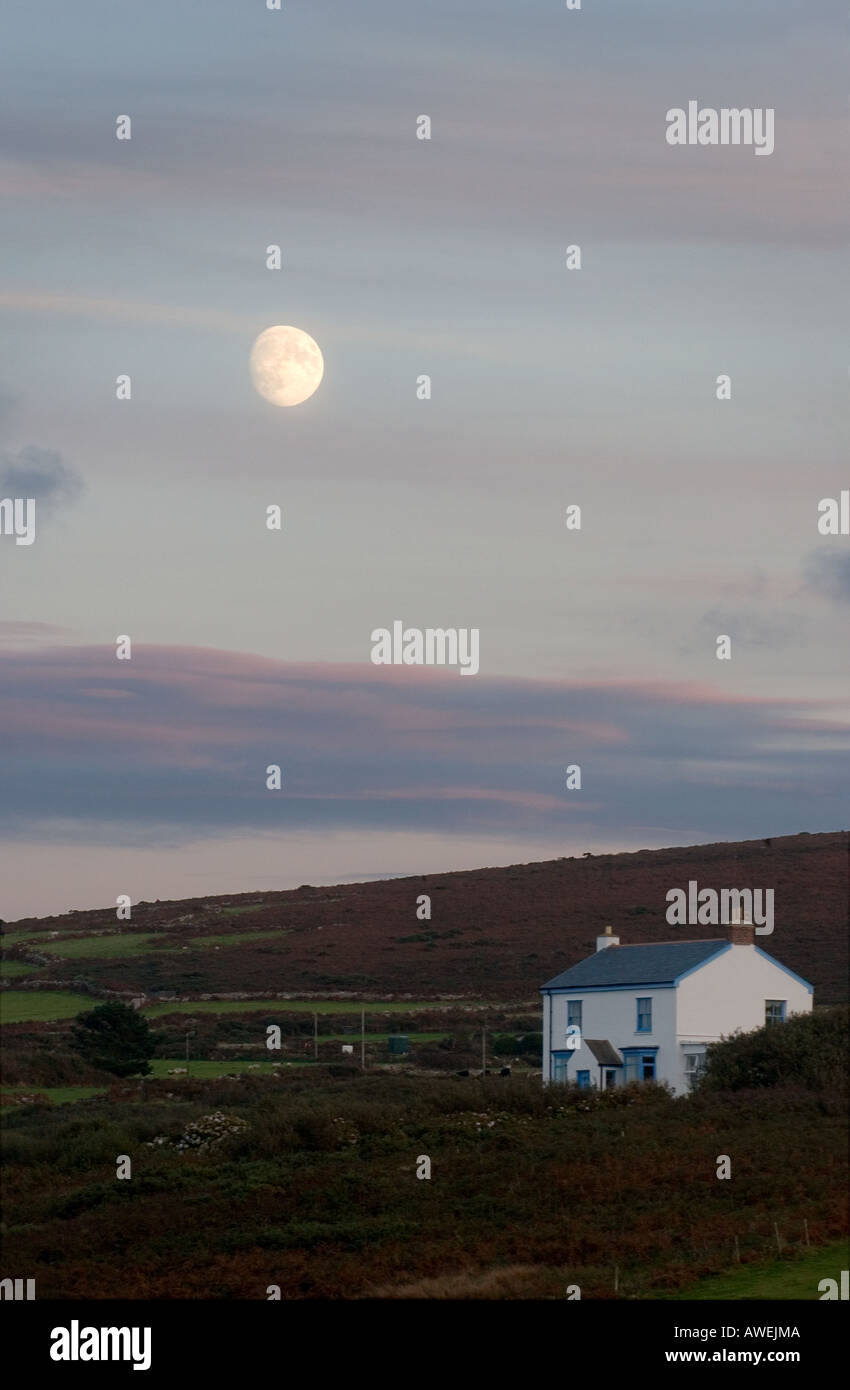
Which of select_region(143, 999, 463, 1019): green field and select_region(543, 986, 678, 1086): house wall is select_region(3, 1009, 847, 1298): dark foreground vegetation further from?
select_region(143, 999, 463, 1019): green field

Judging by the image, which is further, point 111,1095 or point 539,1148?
point 111,1095

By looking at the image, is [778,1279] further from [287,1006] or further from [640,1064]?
[287,1006]

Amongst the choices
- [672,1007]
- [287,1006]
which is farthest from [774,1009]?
[287,1006]

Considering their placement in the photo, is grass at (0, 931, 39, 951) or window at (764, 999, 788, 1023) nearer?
window at (764, 999, 788, 1023)

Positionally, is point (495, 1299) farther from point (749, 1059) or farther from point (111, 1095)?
point (111, 1095)

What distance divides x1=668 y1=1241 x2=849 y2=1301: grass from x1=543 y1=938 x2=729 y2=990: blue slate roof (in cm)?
2256

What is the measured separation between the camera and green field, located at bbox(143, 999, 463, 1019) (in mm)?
91688

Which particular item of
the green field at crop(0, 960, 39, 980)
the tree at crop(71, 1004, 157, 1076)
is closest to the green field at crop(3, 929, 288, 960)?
the green field at crop(0, 960, 39, 980)

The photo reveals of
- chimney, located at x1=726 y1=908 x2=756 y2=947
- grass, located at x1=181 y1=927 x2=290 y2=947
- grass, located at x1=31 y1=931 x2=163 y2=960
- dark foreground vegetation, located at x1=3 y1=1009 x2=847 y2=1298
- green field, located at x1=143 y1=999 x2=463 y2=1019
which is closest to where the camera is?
dark foreground vegetation, located at x1=3 y1=1009 x2=847 y2=1298

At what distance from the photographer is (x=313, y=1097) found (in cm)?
5344

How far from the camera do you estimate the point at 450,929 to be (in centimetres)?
11775

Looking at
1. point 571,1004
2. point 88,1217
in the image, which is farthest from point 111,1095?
point 88,1217

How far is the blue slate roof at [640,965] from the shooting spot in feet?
164
